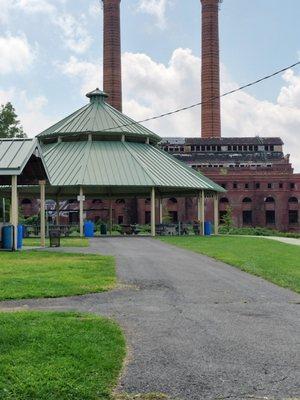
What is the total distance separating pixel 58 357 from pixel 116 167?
108ft

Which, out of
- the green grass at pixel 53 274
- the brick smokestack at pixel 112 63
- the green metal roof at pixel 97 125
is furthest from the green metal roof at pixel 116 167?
the brick smokestack at pixel 112 63

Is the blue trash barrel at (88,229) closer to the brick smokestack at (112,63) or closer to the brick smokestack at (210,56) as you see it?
the brick smokestack at (210,56)

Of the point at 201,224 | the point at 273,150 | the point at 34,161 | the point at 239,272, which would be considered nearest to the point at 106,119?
the point at 201,224

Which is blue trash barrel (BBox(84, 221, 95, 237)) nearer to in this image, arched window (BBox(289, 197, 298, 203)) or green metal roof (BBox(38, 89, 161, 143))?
green metal roof (BBox(38, 89, 161, 143))

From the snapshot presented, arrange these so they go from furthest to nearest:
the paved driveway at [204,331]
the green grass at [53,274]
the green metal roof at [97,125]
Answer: the green metal roof at [97,125]
the green grass at [53,274]
the paved driveway at [204,331]

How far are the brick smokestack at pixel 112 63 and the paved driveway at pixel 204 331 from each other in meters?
71.7

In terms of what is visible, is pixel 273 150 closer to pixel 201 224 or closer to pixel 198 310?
pixel 201 224

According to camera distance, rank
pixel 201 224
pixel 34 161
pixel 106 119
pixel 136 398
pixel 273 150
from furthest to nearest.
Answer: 1. pixel 273 150
2. pixel 106 119
3. pixel 201 224
4. pixel 34 161
5. pixel 136 398

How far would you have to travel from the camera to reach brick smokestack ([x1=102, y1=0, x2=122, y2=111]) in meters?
85.4

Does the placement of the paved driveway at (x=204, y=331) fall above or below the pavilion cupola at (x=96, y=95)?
below

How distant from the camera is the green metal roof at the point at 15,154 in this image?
76.3 feet

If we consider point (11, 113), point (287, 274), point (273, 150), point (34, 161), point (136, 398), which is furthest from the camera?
point (273, 150)

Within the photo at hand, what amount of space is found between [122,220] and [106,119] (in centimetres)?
3884

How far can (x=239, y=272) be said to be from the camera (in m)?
16.6
